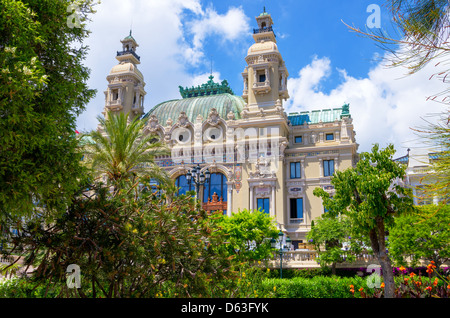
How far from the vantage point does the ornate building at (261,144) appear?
43.8 metres

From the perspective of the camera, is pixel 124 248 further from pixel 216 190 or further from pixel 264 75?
pixel 264 75

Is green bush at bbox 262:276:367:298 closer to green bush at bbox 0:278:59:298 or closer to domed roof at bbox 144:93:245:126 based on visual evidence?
green bush at bbox 0:278:59:298

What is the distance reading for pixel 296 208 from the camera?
4391cm

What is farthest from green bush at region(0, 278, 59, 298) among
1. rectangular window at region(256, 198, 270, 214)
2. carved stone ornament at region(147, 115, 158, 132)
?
carved stone ornament at region(147, 115, 158, 132)

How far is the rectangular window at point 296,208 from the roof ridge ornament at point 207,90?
22687 mm

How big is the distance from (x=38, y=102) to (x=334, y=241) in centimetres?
2874

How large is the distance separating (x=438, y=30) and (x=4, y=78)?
836 cm

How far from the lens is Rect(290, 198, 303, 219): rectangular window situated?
43.6 m

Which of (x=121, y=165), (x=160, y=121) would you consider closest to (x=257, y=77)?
(x=160, y=121)

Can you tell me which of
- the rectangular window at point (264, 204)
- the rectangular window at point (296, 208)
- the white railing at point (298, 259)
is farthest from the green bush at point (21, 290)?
the rectangular window at point (296, 208)

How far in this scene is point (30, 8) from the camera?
10234mm

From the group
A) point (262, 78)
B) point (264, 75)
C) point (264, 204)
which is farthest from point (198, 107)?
point (264, 204)

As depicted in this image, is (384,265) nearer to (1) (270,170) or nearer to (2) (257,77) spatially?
(1) (270,170)

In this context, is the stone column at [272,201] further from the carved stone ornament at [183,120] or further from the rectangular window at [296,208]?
the carved stone ornament at [183,120]
